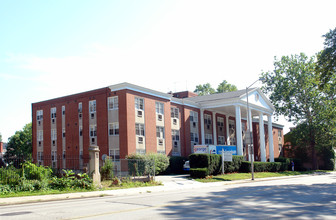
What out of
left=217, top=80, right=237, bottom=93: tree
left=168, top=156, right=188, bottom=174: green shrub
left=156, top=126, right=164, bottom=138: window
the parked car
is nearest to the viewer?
left=168, top=156, right=188, bottom=174: green shrub

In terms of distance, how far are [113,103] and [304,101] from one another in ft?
118

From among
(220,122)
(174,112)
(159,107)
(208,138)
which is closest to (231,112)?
(220,122)

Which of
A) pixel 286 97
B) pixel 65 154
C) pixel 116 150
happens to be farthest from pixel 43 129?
pixel 286 97

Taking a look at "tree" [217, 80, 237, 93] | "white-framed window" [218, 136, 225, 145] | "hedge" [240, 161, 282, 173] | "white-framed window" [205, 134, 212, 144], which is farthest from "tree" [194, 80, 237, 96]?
"hedge" [240, 161, 282, 173]

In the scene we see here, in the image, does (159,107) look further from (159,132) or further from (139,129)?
(139,129)

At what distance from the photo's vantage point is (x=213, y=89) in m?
89.4

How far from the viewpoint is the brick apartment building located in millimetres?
35250

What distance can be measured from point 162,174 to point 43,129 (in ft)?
62.6

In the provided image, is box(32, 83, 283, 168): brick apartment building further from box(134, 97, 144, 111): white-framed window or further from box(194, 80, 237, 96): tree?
box(194, 80, 237, 96): tree

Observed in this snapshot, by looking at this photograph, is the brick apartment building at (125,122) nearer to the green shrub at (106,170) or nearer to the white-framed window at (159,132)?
the white-framed window at (159,132)

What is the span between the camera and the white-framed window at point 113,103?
1412 inches

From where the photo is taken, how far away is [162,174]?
35.3 meters

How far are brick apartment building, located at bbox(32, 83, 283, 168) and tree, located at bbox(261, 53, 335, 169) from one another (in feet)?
34.2

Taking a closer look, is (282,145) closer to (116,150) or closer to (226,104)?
(226,104)
